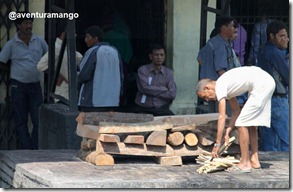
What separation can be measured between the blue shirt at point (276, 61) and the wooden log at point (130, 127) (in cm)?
243

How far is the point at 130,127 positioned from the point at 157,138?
276 mm

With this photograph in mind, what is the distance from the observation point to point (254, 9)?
16953mm

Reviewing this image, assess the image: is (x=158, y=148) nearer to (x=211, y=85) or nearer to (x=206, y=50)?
(x=211, y=85)

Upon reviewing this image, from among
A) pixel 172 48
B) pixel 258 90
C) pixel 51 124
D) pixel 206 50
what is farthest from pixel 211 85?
pixel 172 48

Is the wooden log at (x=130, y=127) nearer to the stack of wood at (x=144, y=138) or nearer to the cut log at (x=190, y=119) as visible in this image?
the stack of wood at (x=144, y=138)

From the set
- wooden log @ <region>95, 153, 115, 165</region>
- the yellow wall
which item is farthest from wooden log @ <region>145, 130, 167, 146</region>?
the yellow wall

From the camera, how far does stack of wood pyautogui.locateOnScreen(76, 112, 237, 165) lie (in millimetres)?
12430

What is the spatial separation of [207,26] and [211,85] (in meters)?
4.27

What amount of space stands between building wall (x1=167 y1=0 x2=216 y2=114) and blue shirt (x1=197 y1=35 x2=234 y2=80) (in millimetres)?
1938

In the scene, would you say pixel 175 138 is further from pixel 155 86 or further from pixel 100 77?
pixel 155 86

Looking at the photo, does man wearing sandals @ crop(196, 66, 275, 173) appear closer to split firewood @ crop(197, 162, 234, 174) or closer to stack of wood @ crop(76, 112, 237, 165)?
split firewood @ crop(197, 162, 234, 174)

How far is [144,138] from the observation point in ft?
41.0

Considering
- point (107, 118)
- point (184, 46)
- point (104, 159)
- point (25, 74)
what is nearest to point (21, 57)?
point (25, 74)

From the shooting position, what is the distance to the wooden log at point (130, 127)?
1239 centimetres
